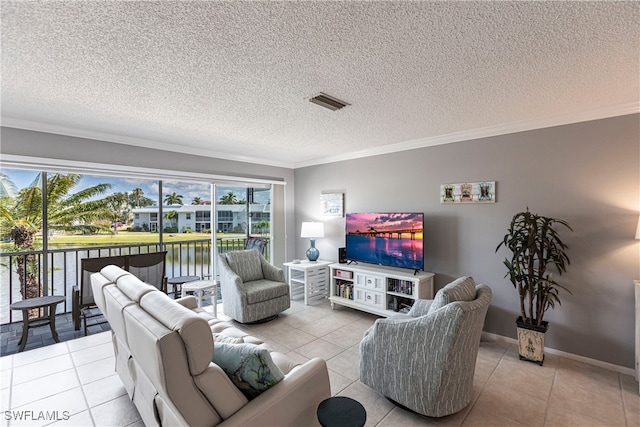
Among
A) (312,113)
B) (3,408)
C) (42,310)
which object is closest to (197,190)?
(42,310)

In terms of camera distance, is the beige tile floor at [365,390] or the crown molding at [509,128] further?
the crown molding at [509,128]

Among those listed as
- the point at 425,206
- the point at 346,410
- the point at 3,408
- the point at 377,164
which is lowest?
the point at 3,408

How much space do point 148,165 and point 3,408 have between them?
8.87ft

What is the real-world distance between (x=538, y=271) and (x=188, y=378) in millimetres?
3194

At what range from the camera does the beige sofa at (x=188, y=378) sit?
47.0 inches

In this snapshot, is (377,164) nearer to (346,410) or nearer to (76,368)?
(346,410)

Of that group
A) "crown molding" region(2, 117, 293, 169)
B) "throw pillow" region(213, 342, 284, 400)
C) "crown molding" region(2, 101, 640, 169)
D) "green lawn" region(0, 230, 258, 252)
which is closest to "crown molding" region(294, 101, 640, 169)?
"crown molding" region(2, 101, 640, 169)

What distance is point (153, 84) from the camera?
7.14 ft

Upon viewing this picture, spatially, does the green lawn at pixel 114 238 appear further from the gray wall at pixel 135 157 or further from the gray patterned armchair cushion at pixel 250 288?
the gray wall at pixel 135 157

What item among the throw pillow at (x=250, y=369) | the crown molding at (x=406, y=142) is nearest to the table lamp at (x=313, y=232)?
the crown molding at (x=406, y=142)

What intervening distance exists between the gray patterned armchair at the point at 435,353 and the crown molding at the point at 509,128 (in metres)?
1.96

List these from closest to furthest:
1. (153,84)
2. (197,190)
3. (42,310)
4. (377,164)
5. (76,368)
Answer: (153,84), (76,368), (42,310), (377,164), (197,190)

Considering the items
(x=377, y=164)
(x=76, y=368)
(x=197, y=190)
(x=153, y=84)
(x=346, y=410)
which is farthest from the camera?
(x=197, y=190)

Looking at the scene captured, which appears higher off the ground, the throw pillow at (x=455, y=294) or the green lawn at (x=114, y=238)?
the green lawn at (x=114, y=238)
